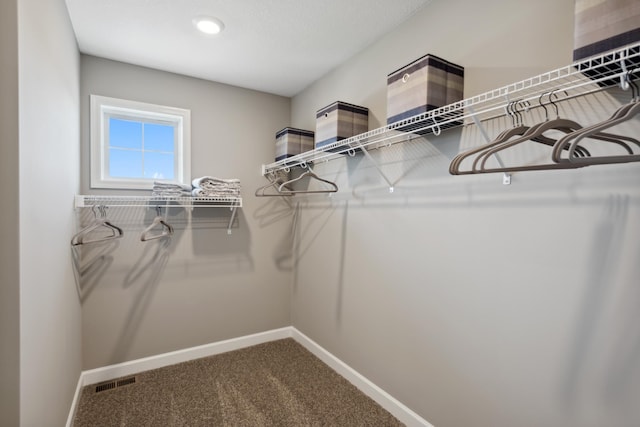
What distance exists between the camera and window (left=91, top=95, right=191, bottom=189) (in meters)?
2.43

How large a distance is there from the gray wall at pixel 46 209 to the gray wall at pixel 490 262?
172 centimetres

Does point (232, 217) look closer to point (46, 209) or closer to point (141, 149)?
point (141, 149)

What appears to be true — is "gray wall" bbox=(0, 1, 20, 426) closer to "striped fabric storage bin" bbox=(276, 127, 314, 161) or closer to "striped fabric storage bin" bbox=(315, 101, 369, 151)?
"striped fabric storage bin" bbox=(315, 101, 369, 151)

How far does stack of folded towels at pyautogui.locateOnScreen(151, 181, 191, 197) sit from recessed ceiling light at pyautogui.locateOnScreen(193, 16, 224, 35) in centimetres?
111

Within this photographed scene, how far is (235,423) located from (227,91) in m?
2.59

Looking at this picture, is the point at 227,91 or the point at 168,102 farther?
the point at 227,91

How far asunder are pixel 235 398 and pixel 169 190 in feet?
5.16

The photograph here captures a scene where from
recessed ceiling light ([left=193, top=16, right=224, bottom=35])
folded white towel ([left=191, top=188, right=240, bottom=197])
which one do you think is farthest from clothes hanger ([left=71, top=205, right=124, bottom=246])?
recessed ceiling light ([left=193, top=16, right=224, bottom=35])

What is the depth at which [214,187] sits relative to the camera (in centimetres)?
262

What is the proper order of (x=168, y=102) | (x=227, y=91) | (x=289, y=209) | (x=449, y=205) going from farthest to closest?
1. (x=289, y=209)
2. (x=227, y=91)
3. (x=168, y=102)
4. (x=449, y=205)

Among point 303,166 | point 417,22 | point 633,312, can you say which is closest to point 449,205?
point 633,312

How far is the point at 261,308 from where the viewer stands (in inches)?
122

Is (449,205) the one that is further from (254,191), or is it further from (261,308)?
(261,308)

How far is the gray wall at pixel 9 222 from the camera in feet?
3.23
